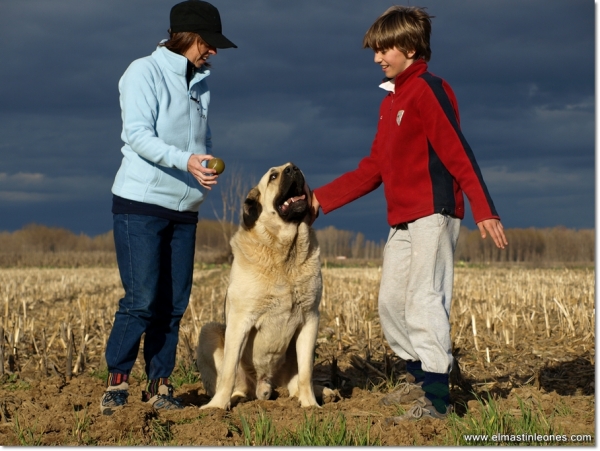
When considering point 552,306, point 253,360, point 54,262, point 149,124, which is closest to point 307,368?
point 253,360

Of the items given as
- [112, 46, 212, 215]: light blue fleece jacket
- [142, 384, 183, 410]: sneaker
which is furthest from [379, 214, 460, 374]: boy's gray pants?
[142, 384, 183, 410]: sneaker

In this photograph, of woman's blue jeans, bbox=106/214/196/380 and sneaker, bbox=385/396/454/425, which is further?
woman's blue jeans, bbox=106/214/196/380

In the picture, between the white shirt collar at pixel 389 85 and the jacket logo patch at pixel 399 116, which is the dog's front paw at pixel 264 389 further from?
the white shirt collar at pixel 389 85

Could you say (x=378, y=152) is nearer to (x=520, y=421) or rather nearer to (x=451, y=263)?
(x=451, y=263)

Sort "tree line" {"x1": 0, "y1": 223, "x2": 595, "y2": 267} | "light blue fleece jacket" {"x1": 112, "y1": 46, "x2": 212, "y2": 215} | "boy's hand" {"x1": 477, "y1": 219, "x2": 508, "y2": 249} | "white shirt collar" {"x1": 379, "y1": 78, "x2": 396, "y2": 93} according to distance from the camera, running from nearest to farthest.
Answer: "boy's hand" {"x1": 477, "y1": 219, "x2": 508, "y2": 249} < "light blue fleece jacket" {"x1": 112, "y1": 46, "x2": 212, "y2": 215} < "white shirt collar" {"x1": 379, "y1": 78, "x2": 396, "y2": 93} < "tree line" {"x1": 0, "y1": 223, "x2": 595, "y2": 267}

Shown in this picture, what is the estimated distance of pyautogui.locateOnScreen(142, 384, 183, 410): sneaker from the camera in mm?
4625

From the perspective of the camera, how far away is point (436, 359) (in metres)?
4.08

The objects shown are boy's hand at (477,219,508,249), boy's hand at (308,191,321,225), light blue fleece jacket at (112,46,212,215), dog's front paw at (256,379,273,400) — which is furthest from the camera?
boy's hand at (308,191,321,225)

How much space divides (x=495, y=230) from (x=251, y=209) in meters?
1.68

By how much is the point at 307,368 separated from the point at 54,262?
33.2 meters

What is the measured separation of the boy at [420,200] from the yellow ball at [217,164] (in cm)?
109

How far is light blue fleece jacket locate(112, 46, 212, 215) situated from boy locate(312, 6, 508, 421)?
1343mm

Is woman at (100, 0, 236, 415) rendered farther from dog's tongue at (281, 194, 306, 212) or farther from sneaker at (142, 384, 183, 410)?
dog's tongue at (281, 194, 306, 212)

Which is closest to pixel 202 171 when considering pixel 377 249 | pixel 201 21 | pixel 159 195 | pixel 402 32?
pixel 159 195
